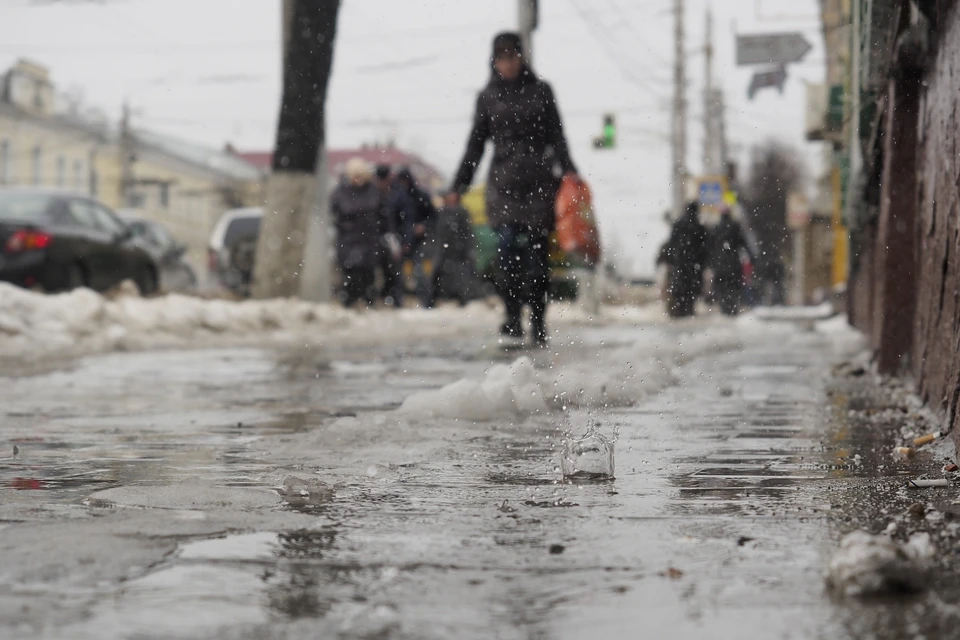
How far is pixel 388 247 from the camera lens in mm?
19672

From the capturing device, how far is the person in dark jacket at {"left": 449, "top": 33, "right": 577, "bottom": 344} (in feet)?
36.8

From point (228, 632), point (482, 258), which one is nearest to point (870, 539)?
point (228, 632)

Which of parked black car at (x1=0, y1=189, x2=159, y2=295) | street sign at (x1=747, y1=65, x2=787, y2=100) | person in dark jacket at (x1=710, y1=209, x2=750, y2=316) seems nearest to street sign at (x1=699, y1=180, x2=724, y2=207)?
street sign at (x1=747, y1=65, x2=787, y2=100)

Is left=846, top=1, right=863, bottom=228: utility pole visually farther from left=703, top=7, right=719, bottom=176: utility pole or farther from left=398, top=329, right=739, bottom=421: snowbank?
left=703, top=7, right=719, bottom=176: utility pole

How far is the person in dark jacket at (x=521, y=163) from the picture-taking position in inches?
441

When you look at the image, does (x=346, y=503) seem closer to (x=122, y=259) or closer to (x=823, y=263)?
(x=122, y=259)

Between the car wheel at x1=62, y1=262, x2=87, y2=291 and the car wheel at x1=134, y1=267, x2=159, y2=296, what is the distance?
1.84 metres

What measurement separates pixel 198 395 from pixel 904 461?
151 inches

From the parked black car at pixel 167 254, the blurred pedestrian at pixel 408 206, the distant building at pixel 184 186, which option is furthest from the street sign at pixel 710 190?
the distant building at pixel 184 186

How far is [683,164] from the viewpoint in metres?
44.5

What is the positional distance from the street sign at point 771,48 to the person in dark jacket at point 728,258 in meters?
2.73

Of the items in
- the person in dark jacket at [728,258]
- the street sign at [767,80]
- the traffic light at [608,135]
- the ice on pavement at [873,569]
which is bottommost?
the person in dark jacket at [728,258]

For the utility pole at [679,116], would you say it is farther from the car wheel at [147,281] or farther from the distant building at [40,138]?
the distant building at [40,138]

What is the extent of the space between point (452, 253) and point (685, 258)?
3.49 metres
